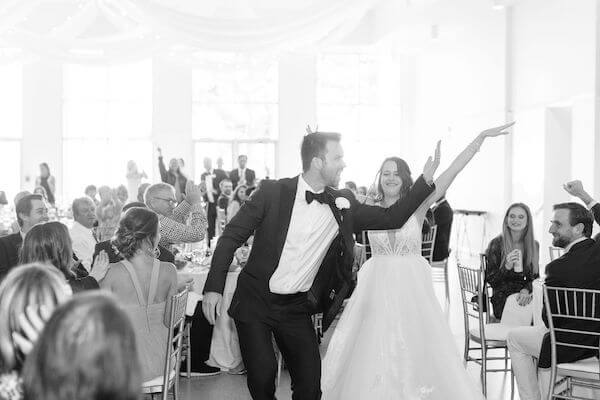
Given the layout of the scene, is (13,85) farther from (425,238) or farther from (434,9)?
(425,238)

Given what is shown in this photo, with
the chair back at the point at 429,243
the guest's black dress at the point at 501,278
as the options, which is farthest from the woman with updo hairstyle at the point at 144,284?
the chair back at the point at 429,243

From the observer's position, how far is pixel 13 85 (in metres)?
20.9

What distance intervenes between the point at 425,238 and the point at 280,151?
1253 cm

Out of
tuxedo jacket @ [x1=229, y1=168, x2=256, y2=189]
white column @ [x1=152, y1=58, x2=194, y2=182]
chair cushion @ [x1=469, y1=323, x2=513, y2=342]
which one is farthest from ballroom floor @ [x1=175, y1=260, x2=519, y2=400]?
white column @ [x1=152, y1=58, x2=194, y2=182]

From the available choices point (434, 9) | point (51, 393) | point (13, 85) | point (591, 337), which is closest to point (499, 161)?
point (434, 9)

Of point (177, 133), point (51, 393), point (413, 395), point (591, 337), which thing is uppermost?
point (177, 133)

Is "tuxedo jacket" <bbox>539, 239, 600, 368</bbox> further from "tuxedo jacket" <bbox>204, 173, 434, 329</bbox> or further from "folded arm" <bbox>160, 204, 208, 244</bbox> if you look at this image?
"folded arm" <bbox>160, 204, 208, 244</bbox>

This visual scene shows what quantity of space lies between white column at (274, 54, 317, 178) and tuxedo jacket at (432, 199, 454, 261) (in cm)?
1188

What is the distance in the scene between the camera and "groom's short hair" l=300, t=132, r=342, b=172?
3785mm

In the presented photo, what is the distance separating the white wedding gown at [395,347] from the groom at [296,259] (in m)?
1.14

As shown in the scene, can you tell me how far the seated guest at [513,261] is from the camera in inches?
223

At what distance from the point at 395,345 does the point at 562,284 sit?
1.01 metres

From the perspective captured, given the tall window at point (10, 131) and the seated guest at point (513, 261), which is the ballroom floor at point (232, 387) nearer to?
the seated guest at point (513, 261)

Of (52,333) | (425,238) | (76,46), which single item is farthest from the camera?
(76,46)
